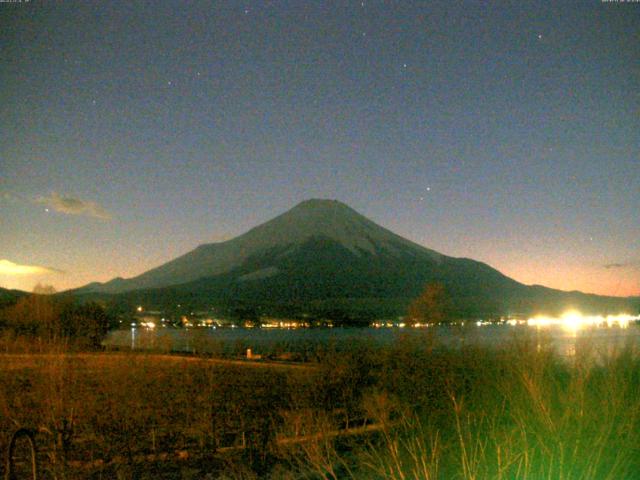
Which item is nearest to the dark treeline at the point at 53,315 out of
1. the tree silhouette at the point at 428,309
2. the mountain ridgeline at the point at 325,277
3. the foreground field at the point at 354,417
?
the foreground field at the point at 354,417

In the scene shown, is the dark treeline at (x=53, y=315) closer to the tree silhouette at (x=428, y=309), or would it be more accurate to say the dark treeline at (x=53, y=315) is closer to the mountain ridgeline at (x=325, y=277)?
the tree silhouette at (x=428, y=309)

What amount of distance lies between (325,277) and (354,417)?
139379 millimetres

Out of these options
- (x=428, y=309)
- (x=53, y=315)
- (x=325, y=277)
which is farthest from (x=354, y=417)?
(x=325, y=277)

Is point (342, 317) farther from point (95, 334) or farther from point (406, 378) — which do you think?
point (406, 378)

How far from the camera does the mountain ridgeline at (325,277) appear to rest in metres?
132

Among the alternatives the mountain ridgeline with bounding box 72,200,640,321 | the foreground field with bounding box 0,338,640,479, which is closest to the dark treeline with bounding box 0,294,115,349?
the foreground field with bounding box 0,338,640,479

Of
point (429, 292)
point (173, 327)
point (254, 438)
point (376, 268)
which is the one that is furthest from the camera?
point (376, 268)

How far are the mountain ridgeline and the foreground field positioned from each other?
87561mm

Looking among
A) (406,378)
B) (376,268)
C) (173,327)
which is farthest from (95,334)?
(376,268)

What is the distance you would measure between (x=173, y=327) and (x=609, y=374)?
118m

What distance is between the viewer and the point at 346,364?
22.7m

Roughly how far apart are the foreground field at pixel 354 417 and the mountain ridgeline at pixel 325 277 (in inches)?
3447

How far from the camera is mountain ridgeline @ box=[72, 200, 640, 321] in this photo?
132m

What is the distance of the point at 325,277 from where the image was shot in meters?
157
